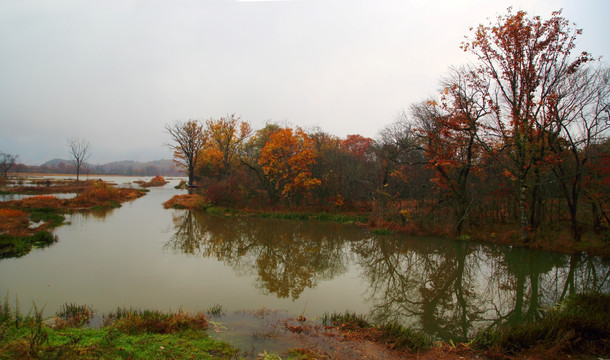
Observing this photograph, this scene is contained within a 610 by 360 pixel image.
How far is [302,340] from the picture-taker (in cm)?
546

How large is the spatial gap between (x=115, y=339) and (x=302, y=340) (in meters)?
2.91

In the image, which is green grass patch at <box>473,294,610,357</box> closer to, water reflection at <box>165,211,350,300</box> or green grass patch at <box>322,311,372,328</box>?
green grass patch at <box>322,311,372,328</box>

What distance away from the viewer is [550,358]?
486 centimetres

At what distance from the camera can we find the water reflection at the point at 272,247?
9.87m

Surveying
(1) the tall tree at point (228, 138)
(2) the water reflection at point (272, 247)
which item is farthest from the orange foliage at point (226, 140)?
(2) the water reflection at point (272, 247)

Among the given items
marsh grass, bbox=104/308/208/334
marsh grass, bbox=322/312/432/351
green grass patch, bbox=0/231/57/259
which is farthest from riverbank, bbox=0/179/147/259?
marsh grass, bbox=322/312/432/351

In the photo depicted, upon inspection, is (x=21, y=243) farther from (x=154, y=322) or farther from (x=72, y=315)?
(x=154, y=322)

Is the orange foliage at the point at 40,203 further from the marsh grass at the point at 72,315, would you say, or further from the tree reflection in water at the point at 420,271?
the marsh grass at the point at 72,315

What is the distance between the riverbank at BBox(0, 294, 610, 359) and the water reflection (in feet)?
9.50

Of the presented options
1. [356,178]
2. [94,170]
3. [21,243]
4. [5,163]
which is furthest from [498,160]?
[94,170]

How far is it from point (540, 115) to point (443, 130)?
151 inches

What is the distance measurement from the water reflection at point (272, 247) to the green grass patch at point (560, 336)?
14.8ft

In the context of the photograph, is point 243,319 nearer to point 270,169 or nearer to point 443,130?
point 443,130

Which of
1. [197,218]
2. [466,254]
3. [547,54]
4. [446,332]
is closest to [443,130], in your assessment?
[547,54]
